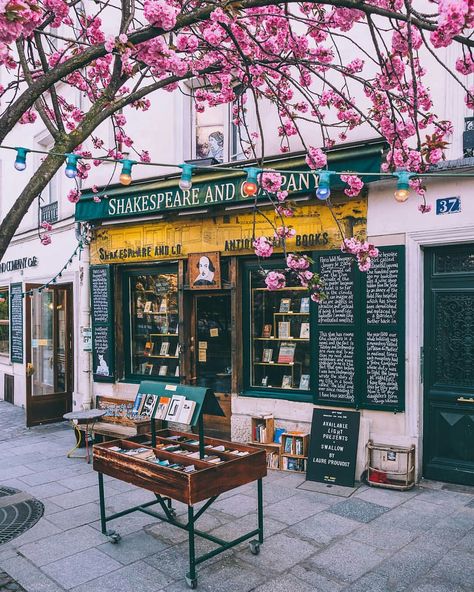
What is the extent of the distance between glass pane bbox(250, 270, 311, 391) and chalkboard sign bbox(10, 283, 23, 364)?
6.95 m

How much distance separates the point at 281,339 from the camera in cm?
797

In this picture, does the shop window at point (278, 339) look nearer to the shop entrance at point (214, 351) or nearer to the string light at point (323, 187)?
the shop entrance at point (214, 351)

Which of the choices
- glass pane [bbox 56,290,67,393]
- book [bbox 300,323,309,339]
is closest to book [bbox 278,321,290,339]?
book [bbox 300,323,309,339]

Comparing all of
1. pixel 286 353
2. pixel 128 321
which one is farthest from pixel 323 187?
pixel 128 321

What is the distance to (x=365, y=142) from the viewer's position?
667 centimetres

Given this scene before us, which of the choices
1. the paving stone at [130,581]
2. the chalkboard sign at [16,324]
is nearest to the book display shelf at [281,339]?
the paving stone at [130,581]

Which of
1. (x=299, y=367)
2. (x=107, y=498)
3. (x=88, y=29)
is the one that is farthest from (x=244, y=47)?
(x=107, y=498)

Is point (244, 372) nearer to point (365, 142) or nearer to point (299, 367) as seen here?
point (299, 367)

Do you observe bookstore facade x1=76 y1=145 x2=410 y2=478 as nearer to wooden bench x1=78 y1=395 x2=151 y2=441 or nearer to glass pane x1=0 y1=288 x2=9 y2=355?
wooden bench x1=78 y1=395 x2=151 y2=441

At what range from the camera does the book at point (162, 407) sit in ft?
15.7

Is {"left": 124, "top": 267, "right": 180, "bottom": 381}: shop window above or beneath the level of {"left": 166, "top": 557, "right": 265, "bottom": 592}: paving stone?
above

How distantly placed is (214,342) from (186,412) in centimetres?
403

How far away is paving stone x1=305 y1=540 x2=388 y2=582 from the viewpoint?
439 cm

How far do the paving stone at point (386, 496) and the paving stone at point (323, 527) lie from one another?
697 mm
